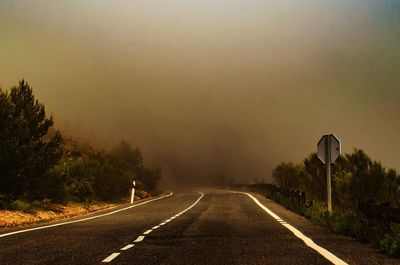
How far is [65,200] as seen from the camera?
85.0 feet

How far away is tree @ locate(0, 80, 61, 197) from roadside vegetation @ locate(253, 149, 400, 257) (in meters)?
12.3

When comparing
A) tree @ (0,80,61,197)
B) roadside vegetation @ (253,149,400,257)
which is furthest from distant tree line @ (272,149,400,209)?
tree @ (0,80,61,197)

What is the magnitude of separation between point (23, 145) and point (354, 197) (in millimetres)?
16339

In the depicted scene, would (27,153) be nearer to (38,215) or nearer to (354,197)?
(38,215)

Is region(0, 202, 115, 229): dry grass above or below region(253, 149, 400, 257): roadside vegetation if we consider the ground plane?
below

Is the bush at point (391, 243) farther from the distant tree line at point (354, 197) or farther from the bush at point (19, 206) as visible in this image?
the bush at point (19, 206)

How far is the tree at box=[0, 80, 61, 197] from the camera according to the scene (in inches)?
810

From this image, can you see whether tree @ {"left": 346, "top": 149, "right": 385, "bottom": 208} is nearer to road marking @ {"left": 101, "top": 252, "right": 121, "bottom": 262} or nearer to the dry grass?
the dry grass

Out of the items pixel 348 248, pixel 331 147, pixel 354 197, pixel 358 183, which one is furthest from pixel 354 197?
pixel 348 248

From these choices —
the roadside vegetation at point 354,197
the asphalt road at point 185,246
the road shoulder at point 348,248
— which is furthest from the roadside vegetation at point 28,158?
the road shoulder at point 348,248

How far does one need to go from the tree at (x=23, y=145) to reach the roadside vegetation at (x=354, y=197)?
12313 mm

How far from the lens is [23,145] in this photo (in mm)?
20828

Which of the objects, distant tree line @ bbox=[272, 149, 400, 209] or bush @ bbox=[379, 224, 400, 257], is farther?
distant tree line @ bbox=[272, 149, 400, 209]

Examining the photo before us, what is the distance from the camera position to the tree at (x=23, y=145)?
20578 millimetres
